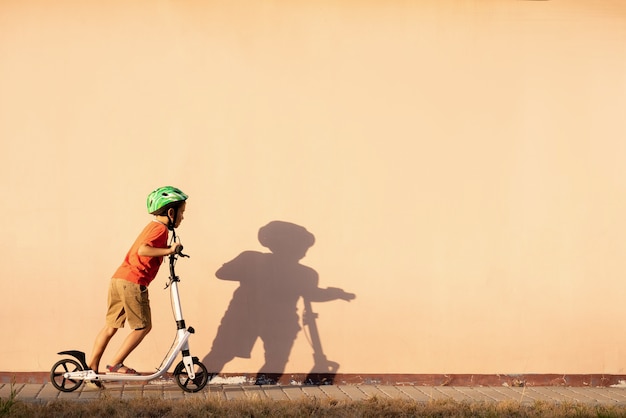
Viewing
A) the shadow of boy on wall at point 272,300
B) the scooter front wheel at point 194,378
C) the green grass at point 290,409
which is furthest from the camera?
the shadow of boy on wall at point 272,300

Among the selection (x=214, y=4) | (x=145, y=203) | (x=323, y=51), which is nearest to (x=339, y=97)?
(x=323, y=51)

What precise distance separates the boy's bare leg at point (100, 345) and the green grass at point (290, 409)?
32.0 inches

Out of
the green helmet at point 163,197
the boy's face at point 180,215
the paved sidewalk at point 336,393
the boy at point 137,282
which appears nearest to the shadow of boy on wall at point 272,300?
the paved sidewalk at point 336,393

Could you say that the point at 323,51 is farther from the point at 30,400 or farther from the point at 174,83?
the point at 30,400

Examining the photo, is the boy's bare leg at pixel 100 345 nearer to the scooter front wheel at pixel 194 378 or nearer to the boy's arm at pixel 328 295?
the scooter front wheel at pixel 194 378

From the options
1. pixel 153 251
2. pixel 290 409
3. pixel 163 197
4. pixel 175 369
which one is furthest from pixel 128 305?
pixel 290 409

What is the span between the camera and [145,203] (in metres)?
8.91

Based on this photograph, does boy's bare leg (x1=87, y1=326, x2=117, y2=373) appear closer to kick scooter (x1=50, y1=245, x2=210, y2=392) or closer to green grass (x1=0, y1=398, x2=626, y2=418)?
kick scooter (x1=50, y1=245, x2=210, y2=392)

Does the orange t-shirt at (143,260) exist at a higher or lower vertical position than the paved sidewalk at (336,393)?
higher

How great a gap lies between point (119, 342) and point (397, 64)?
3424mm

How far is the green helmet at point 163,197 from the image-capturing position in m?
8.32

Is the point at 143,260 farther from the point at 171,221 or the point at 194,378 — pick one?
the point at 194,378

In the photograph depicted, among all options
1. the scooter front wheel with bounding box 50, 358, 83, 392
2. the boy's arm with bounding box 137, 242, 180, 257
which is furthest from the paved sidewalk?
the boy's arm with bounding box 137, 242, 180, 257

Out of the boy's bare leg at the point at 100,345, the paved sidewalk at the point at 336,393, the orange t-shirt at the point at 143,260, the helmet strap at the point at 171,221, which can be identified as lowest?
the paved sidewalk at the point at 336,393
